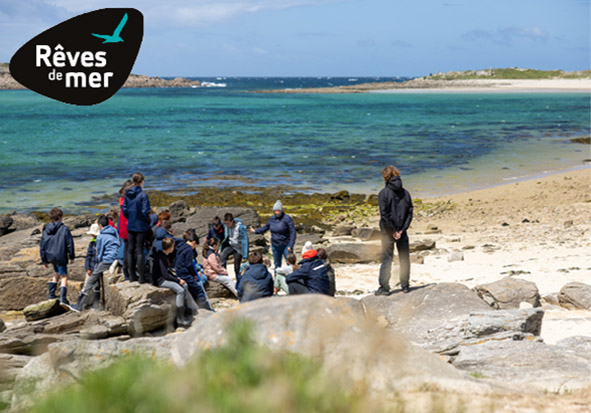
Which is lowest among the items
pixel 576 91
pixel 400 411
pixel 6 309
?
pixel 6 309

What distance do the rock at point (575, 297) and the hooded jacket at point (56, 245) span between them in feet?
29.2

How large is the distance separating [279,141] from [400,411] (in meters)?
46.7

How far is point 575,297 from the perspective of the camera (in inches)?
396

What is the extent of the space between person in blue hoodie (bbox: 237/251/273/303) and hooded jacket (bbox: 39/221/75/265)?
372 centimetres

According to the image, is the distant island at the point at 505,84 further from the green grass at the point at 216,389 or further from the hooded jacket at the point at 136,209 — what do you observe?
the green grass at the point at 216,389

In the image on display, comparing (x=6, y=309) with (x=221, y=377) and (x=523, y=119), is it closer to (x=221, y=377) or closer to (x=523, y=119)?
(x=221, y=377)

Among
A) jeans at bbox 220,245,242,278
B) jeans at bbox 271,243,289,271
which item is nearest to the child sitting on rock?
jeans at bbox 220,245,242,278

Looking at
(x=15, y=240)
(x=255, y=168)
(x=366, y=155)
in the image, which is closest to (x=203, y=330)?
(x=15, y=240)

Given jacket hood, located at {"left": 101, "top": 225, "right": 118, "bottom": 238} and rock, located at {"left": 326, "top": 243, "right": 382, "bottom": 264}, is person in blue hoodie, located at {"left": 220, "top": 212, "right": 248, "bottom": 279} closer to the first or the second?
jacket hood, located at {"left": 101, "top": 225, "right": 118, "bottom": 238}

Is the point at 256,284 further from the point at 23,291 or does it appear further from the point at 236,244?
the point at 23,291

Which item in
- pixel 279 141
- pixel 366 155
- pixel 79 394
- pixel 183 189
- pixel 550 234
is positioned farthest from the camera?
pixel 279 141

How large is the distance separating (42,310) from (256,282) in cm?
350

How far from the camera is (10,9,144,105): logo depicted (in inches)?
460

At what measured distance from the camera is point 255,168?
3509 cm
